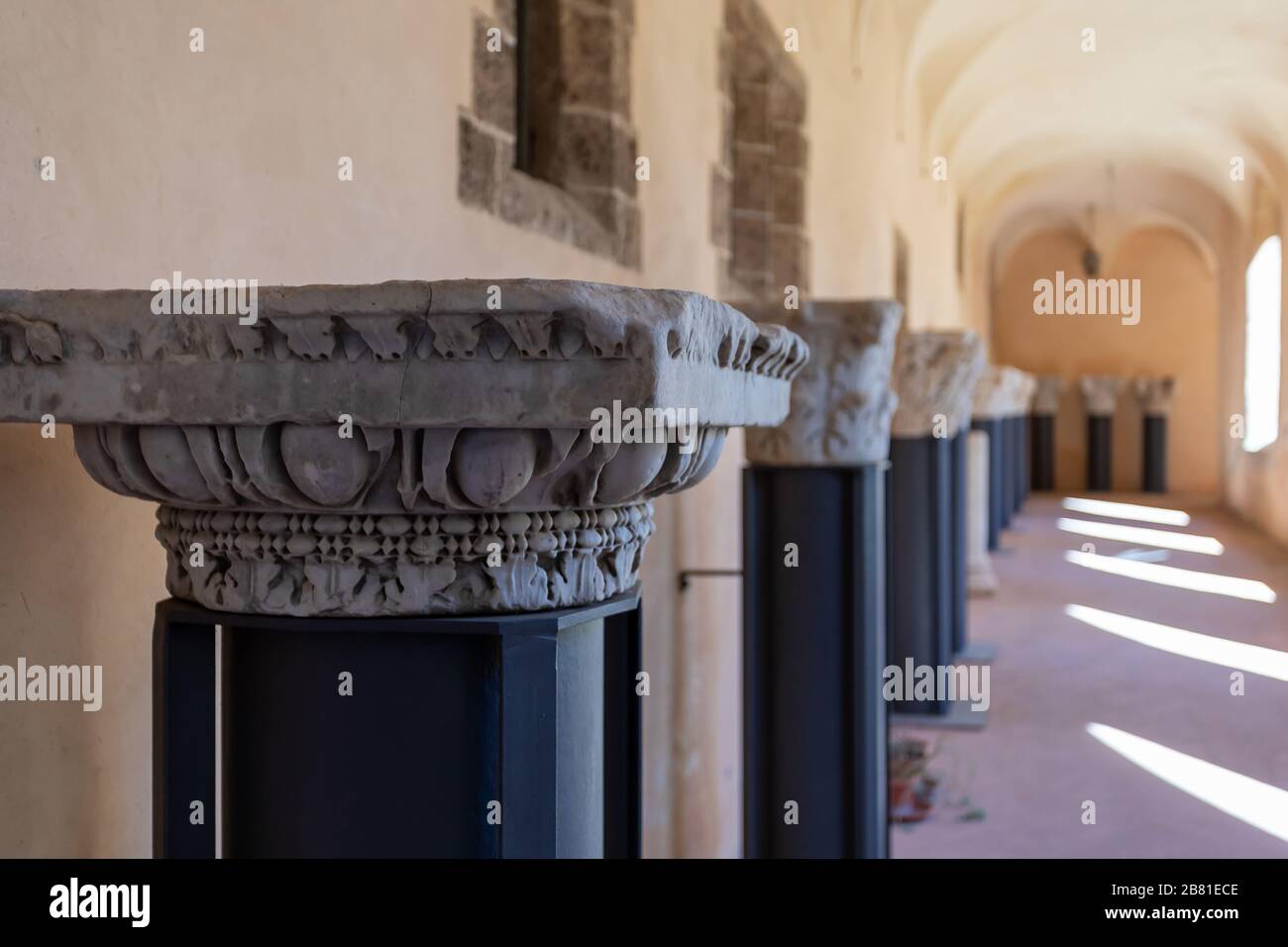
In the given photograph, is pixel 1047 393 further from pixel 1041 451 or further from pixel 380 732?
pixel 380 732

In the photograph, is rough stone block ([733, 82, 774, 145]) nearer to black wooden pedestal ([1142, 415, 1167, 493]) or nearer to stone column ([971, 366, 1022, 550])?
stone column ([971, 366, 1022, 550])

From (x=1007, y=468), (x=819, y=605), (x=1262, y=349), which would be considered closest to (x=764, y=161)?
(x=819, y=605)

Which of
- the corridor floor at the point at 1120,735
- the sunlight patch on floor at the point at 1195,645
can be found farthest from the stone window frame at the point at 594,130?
the sunlight patch on floor at the point at 1195,645

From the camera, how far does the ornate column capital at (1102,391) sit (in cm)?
2100

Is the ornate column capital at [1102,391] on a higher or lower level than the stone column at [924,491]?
higher

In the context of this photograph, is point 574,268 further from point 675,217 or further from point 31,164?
point 31,164

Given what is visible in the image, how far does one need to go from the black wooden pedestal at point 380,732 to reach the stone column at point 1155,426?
20.9m

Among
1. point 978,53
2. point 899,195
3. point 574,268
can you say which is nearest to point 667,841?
point 574,268

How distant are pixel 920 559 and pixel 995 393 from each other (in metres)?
6.48

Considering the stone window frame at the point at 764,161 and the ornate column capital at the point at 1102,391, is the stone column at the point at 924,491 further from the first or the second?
the ornate column capital at the point at 1102,391

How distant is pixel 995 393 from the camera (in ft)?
41.7
